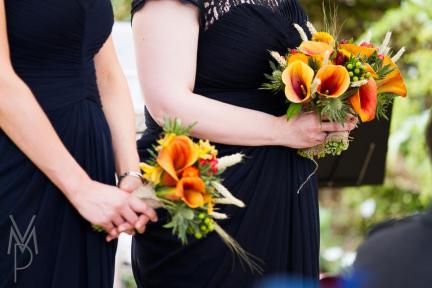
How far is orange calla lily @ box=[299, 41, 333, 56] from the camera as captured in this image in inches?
102

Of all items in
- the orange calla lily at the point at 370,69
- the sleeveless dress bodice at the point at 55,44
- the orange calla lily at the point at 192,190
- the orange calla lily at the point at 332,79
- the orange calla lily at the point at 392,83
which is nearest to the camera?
the orange calla lily at the point at 192,190

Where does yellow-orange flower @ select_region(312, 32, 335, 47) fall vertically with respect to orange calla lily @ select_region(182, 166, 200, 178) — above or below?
above

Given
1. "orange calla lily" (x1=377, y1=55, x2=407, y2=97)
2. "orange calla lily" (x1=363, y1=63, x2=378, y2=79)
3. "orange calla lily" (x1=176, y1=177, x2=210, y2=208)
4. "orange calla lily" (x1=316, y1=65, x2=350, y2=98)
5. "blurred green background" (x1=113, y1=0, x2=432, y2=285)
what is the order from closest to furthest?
1. "orange calla lily" (x1=176, y1=177, x2=210, y2=208)
2. "orange calla lily" (x1=316, y1=65, x2=350, y2=98)
3. "orange calla lily" (x1=363, y1=63, x2=378, y2=79)
4. "orange calla lily" (x1=377, y1=55, x2=407, y2=97)
5. "blurred green background" (x1=113, y1=0, x2=432, y2=285)

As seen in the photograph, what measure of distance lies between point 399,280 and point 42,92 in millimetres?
1115

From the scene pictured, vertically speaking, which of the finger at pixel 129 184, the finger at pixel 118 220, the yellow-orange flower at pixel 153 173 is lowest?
the finger at pixel 118 220

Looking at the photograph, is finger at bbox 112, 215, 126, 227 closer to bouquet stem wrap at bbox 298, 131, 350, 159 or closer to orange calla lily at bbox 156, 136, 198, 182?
orange calla lily at bbox 156, 136, 198, 182

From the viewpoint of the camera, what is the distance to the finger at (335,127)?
270 centimetres

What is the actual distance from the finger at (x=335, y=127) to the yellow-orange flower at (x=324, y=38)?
0.25 m

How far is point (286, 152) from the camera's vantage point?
9.11 ft

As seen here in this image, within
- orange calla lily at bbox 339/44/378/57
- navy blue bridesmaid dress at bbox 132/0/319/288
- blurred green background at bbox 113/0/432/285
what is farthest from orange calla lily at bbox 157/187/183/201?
blurred green background at bbox 113/0/432/285

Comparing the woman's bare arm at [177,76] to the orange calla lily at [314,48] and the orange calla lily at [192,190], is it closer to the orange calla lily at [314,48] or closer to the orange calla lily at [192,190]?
the orange calla lily at [314,48]

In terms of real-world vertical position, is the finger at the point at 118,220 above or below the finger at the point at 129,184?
below

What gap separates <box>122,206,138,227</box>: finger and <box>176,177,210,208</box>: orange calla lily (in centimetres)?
19

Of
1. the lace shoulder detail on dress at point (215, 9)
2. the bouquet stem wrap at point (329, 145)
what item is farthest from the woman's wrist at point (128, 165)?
the bouquet stem wrap at point (329, 145)
